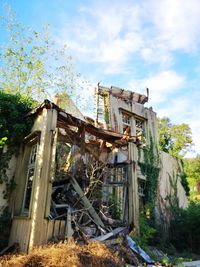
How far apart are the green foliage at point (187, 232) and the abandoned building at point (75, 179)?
1.04m

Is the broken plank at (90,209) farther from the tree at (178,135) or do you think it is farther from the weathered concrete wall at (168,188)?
the tree at (178,135)

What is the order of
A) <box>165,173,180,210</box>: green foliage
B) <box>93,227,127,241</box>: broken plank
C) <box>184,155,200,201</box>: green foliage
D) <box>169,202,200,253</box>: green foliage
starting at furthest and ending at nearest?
<box>184,155,200,201</box>: green foliage < <box>165,173,180,210</box>: green foliage < <box>169,202,200,253</box>: green foliage < <box>93,227,127,241</box>: broken plank

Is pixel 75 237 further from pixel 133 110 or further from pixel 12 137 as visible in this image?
pixel 133 110

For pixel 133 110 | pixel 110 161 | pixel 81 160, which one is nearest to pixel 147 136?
pixel 133 110

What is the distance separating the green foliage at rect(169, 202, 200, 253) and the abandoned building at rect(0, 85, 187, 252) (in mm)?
1039

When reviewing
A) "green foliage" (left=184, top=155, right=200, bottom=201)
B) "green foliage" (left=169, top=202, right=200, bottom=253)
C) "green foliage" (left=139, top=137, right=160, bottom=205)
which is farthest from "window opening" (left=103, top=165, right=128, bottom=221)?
"green foliage" (left=184, top=155, right=200, bottom=201)

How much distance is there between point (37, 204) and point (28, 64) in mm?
10494

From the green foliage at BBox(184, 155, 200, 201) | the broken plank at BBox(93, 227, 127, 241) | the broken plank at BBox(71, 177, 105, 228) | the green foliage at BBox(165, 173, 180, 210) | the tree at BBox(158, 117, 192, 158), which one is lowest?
the broken plank at BBox(93, 227, 127, 241)

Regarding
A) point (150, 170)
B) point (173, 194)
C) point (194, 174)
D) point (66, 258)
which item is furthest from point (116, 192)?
point (194, 174)

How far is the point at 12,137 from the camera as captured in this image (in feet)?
28.7

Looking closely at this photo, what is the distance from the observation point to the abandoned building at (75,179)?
7055 millimetres

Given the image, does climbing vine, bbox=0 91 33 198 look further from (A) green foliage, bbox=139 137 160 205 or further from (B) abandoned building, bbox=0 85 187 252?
(A) green foliage, bbox=139 137 160 205

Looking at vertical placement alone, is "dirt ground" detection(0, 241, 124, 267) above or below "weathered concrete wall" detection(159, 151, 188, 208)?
below

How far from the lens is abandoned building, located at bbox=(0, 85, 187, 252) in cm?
705
